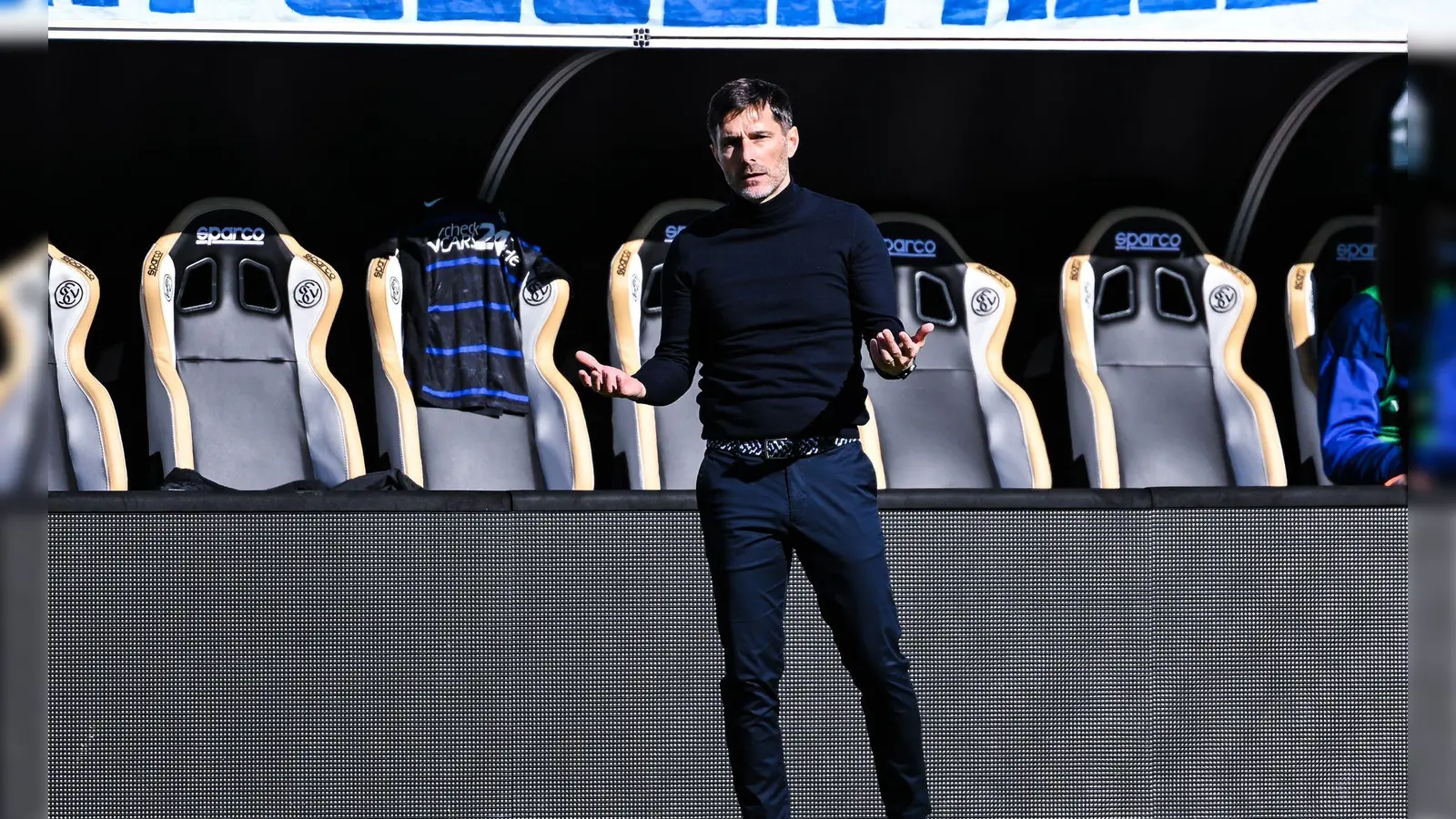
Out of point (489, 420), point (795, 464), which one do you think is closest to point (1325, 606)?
point (795, 464)

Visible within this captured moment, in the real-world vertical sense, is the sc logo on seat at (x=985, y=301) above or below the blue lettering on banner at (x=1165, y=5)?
below

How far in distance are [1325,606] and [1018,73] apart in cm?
218

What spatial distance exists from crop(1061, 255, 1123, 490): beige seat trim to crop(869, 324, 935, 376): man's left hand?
2.57 metres

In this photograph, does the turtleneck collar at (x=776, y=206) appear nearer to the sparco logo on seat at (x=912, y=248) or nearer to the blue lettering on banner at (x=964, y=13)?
the blue lettering on banner at (x=964, y=13)

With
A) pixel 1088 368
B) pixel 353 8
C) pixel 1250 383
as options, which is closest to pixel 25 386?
pixel 353 8

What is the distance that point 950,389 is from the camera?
4441 millimetres

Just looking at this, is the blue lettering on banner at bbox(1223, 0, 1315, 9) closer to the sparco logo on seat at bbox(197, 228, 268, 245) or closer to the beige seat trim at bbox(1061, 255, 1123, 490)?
the beige seat trim at bbox(1061, 255, 1123, 490)

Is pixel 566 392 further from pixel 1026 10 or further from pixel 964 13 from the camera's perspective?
pixel 1026 10

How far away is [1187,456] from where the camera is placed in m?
4.44

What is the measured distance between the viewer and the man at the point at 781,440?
2031 millimetres

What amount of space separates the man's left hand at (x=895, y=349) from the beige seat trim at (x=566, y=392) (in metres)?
2.28

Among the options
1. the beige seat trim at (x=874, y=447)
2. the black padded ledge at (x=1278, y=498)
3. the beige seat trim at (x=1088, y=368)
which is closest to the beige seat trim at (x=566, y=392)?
the beige seat trim at (x=874, y=447)

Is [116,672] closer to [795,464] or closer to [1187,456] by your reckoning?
[795,464]

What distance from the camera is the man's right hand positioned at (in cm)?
195
